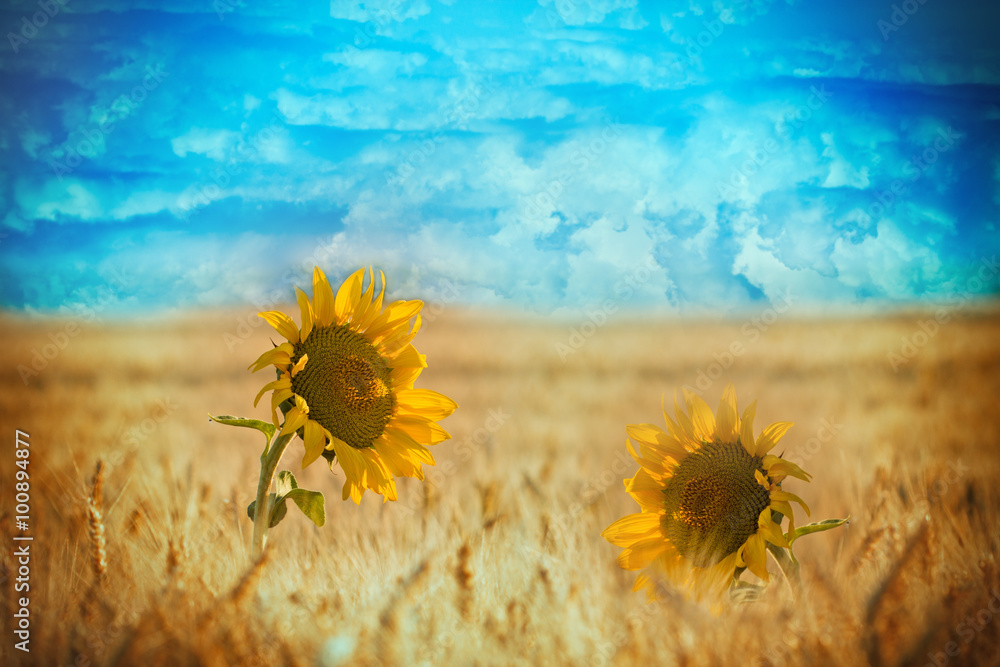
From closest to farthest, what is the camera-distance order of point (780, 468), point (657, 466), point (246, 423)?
point (246, 423), point (780, 468), point (657, 466)

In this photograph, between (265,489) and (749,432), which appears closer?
(265,489)

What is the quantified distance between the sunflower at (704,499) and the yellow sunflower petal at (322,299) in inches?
26.3

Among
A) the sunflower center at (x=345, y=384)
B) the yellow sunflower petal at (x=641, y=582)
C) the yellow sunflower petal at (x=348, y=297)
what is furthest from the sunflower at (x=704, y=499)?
the yellow sunflower petal at (x=348, y=297)

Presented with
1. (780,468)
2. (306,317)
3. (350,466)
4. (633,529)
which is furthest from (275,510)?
(780,468)

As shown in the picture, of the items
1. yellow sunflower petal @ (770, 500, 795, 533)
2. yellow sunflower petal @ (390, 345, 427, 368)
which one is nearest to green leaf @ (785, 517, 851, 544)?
yellow sunflower petal @ (770, 500, 795, 533)

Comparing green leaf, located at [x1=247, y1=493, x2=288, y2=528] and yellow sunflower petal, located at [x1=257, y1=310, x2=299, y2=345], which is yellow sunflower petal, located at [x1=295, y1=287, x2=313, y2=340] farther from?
green leaf, located at [x1=247, y1=493, x2=288, y2=528]

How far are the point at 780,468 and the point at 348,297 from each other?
910 mm

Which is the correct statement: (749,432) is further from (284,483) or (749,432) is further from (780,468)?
(284,483)

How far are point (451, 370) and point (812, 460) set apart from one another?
11.1 ft

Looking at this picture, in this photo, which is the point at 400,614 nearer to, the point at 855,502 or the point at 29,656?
the point at 29,656

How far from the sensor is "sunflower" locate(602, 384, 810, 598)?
128 centimetres

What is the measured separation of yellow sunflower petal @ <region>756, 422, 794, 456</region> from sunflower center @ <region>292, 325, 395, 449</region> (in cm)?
76

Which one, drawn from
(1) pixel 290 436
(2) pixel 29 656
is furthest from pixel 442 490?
(2) pixel 29 656

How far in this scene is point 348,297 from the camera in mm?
1396
